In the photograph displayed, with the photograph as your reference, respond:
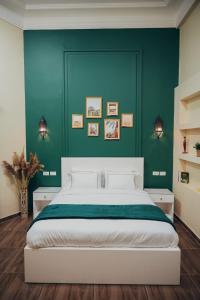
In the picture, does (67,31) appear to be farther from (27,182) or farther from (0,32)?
(27,182)

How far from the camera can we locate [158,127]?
12.7ft

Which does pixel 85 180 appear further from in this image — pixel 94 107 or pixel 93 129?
pixel 94 107

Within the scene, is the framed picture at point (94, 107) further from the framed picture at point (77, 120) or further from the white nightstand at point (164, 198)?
the white nightstand at point (164, 198)

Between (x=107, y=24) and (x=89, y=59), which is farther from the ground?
(x=107, y=24)

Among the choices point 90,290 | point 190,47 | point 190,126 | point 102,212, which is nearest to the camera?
point 90,290

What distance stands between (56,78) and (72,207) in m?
Answer: 2.46

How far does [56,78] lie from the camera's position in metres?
3.92

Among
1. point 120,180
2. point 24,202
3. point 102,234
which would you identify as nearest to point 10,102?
point 24,202

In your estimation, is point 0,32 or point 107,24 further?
point 107,24

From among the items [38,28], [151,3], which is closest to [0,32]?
[38,28]

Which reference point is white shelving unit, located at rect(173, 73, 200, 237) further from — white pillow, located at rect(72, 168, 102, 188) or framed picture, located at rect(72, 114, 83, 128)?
framed picture, located at rect(72, 114, 83, 128)

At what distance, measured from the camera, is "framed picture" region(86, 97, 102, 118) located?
154 inches

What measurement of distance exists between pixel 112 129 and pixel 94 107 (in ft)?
1.72

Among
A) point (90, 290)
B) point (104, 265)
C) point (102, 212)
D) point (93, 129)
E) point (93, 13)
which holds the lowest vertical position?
point (90, 290)
